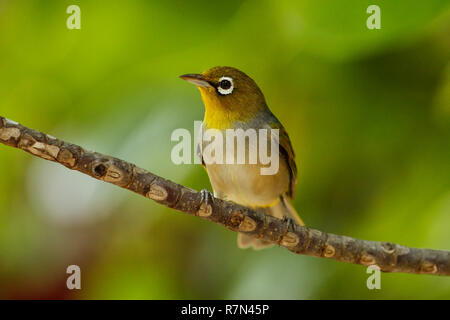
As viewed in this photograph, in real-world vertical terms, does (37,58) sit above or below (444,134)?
above

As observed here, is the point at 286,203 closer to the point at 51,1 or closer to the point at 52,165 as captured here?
the point at 52,165

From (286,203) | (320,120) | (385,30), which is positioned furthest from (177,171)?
(385,30)

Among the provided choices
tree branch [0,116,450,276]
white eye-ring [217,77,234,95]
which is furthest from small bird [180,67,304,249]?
tree branch [0,116,450,276]

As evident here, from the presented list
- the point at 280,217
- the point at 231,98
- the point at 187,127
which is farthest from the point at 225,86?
the point at 280,217

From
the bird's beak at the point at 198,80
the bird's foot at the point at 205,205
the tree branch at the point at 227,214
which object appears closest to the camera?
the tree branch at the point at 227,214

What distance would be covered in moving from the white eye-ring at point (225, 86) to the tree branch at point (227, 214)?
0.44 m

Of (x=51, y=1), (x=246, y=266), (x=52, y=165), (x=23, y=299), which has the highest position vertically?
(x=51, y=1)

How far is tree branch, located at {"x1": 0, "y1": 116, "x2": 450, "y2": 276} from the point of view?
2.89 ft

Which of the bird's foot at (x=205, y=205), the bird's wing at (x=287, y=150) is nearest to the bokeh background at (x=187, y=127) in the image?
the bird's wing at (x=287, y=150)

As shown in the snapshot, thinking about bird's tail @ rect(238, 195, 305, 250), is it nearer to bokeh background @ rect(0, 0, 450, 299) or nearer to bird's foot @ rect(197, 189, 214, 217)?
bokeh background @ rect(0, 0, 450, 299)

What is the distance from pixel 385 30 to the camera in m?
1.33

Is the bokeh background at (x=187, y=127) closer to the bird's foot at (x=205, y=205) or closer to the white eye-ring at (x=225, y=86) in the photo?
the white eye-ring at (x=225, y=86)

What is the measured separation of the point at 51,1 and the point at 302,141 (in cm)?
84

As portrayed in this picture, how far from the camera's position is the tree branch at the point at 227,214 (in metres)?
0.88
